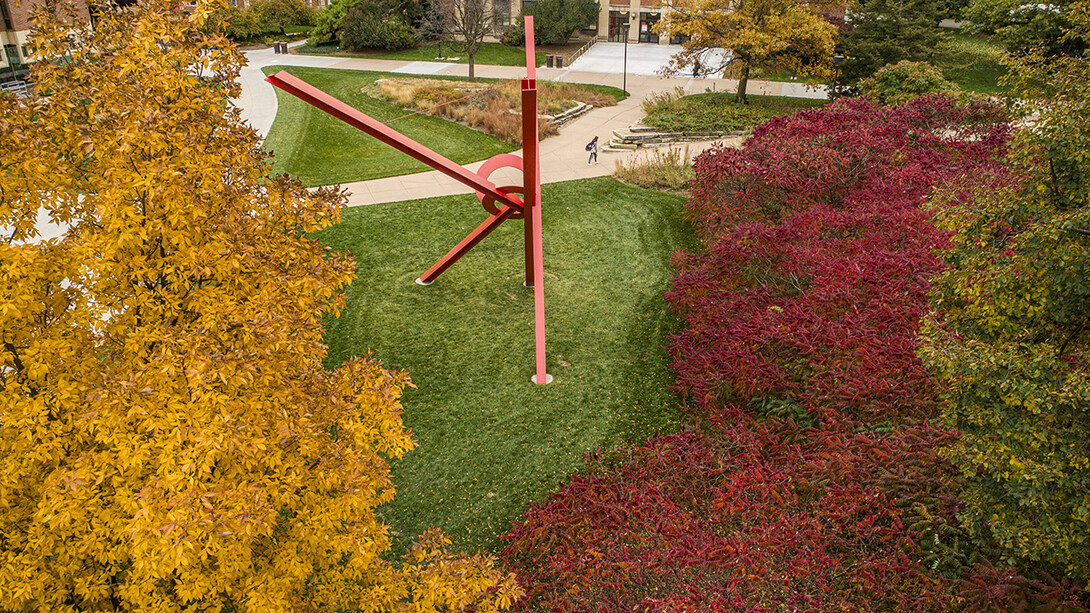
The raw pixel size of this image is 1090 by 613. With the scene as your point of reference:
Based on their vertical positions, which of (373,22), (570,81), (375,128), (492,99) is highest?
(373,22)

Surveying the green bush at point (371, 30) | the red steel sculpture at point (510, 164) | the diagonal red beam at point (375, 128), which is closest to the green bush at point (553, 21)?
the green bush at point (371, 30)

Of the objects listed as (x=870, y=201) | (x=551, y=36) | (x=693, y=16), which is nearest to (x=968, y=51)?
(x=693, y=16)

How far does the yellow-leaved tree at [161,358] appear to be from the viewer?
480cm

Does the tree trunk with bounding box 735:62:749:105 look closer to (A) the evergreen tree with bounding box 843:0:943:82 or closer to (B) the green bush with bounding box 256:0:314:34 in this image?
(A) the evergreen tree with bounding box 843:0:943:82

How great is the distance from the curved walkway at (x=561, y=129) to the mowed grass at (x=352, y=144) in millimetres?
729

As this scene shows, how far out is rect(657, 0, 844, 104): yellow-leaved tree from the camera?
2831cm

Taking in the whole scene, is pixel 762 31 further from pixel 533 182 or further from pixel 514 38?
pixel 514 38

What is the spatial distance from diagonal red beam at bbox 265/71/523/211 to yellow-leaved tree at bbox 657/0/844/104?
61.5 feet

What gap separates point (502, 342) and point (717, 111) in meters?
20.5

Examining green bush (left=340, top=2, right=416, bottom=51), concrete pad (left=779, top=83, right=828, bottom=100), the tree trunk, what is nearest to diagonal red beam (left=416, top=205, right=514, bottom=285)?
the tree trunk

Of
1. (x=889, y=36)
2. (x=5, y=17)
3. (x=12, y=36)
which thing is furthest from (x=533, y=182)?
(x=5, y=17)

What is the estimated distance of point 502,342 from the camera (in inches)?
566

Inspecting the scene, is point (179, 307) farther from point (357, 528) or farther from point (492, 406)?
point (492, 406)

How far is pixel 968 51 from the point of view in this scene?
131 ft
